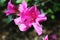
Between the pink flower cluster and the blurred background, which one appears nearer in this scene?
the pink flower cluster

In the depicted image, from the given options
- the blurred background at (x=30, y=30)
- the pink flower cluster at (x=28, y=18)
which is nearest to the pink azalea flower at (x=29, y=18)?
the pink flower cluster at (x=28, y=18)

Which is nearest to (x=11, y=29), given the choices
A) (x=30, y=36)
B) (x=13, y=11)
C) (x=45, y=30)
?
(x=30, y=36)

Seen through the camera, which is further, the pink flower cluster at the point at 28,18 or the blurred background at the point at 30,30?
the blurred background at the point at 30,30

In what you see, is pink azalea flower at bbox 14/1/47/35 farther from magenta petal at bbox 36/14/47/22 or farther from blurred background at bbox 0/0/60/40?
blurred background at bbox 0/0/60/40

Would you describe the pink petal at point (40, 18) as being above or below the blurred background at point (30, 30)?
above

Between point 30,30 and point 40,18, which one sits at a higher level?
point 40,18

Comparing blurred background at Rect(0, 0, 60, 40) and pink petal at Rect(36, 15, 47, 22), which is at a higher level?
pink petal at Rect(36, 15, 47, 22)

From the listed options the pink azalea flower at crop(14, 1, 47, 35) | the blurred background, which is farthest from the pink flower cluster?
the blurred background

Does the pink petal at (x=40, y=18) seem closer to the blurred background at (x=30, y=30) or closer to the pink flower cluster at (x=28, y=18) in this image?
the pink flower cluster at (x=28, y=18)

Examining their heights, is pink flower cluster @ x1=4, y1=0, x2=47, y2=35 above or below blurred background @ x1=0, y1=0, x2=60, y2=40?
above

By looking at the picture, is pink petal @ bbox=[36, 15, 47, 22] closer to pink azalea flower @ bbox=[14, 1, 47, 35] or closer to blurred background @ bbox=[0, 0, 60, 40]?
pink azalea flower @ bbox=[14, 1, 47, 35]

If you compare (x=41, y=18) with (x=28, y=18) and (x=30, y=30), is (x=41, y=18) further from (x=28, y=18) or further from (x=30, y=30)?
(x=30, y=30)

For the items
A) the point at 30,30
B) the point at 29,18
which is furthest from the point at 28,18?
the point at 30,30
